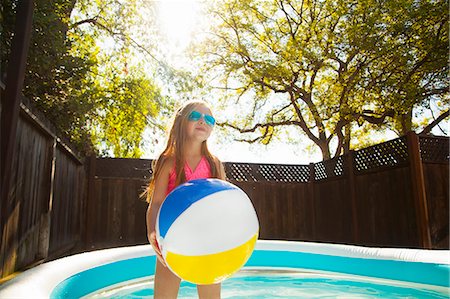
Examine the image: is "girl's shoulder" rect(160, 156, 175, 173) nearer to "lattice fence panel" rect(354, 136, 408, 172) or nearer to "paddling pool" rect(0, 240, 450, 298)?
"paddling pool" rect(0, 240, 450, 298)

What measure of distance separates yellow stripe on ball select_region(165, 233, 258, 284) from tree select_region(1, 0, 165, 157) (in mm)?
3949

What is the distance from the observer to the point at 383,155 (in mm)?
6375

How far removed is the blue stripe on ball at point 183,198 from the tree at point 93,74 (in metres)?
3.78

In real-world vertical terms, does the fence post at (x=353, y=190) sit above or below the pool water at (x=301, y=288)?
above

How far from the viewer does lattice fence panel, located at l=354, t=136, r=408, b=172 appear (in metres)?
5.93

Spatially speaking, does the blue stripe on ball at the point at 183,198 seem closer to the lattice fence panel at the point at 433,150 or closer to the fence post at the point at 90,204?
the lattice fence panel at the point at 433,150

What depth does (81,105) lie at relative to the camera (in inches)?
222

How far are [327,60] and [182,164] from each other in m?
10.2

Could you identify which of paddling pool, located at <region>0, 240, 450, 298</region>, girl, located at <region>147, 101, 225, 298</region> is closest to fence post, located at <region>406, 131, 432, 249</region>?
paddling pool, located at <region>0, 240, 450, 298</region>

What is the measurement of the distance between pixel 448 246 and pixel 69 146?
18.8ft

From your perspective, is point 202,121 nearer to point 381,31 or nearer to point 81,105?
point 81,105

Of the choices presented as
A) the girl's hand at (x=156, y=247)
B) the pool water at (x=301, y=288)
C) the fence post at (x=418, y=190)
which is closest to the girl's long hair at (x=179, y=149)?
the girl's hand at (x=156, y=247)

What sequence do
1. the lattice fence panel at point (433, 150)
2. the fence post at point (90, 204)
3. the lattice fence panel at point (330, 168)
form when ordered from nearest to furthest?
the lattice fence panel at point (433, 150)
the fence post at point (90, 204)
the lattice fence panel at point (330, 168)

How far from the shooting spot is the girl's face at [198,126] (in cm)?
203
